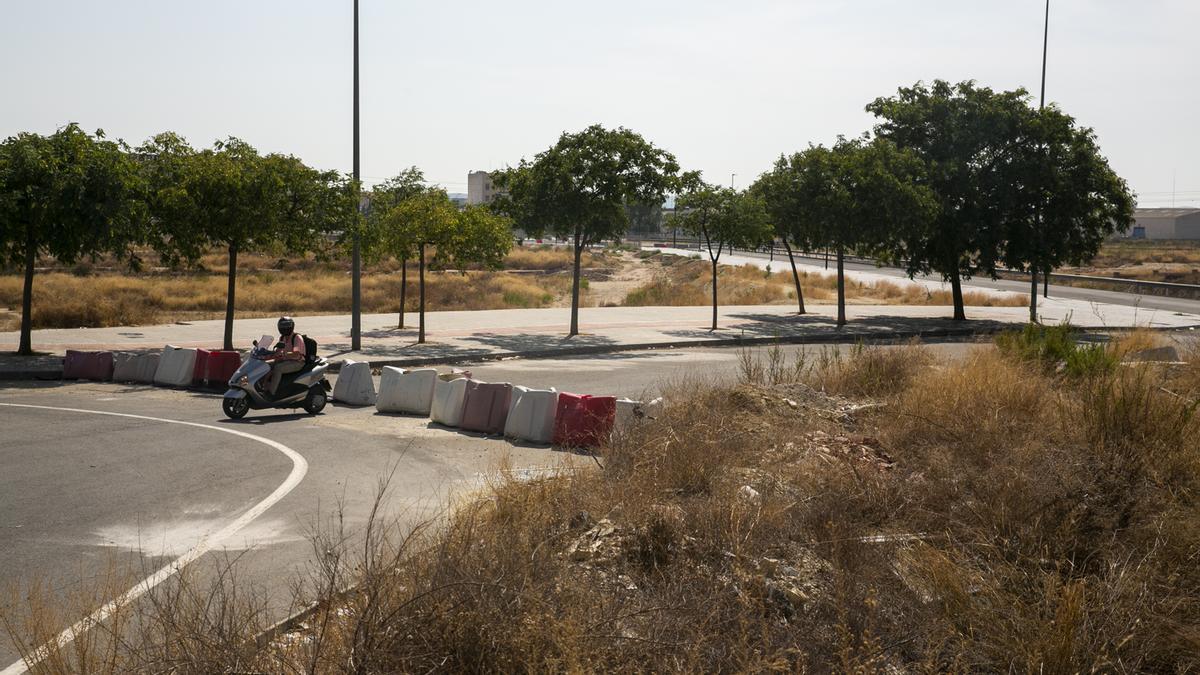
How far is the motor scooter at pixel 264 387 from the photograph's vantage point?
592 inches

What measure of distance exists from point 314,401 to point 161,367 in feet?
16.1

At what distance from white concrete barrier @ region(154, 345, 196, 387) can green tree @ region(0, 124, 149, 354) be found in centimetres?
350

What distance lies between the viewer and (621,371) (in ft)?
69.2

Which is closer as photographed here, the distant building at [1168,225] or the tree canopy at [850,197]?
the tree canopy at [850,197]

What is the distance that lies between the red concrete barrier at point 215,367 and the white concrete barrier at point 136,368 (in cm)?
100

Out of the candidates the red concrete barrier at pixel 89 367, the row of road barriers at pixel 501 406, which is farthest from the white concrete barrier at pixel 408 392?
the red concrete barrier at pixel 89 367

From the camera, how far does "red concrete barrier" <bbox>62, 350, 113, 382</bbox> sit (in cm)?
1941

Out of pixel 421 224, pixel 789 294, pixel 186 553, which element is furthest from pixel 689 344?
pixel 789 294

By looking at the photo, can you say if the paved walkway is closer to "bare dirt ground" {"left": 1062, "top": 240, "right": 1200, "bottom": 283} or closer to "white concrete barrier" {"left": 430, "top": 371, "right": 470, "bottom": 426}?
"white concrete barrier" {"left": 430, "top": 371, "right": 470, "bottom": 426}

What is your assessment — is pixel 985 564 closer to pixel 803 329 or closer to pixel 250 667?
pixel 250 667

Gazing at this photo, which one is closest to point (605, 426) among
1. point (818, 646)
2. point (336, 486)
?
point (336, 486)

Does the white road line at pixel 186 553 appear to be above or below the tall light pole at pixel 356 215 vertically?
below

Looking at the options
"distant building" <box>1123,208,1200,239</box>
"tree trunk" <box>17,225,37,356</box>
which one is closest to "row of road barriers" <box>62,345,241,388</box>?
"tree trunk" <box>17,225,37,356</box>

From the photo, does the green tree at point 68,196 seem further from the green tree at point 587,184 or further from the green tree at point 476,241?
the green tree at point 587,184
